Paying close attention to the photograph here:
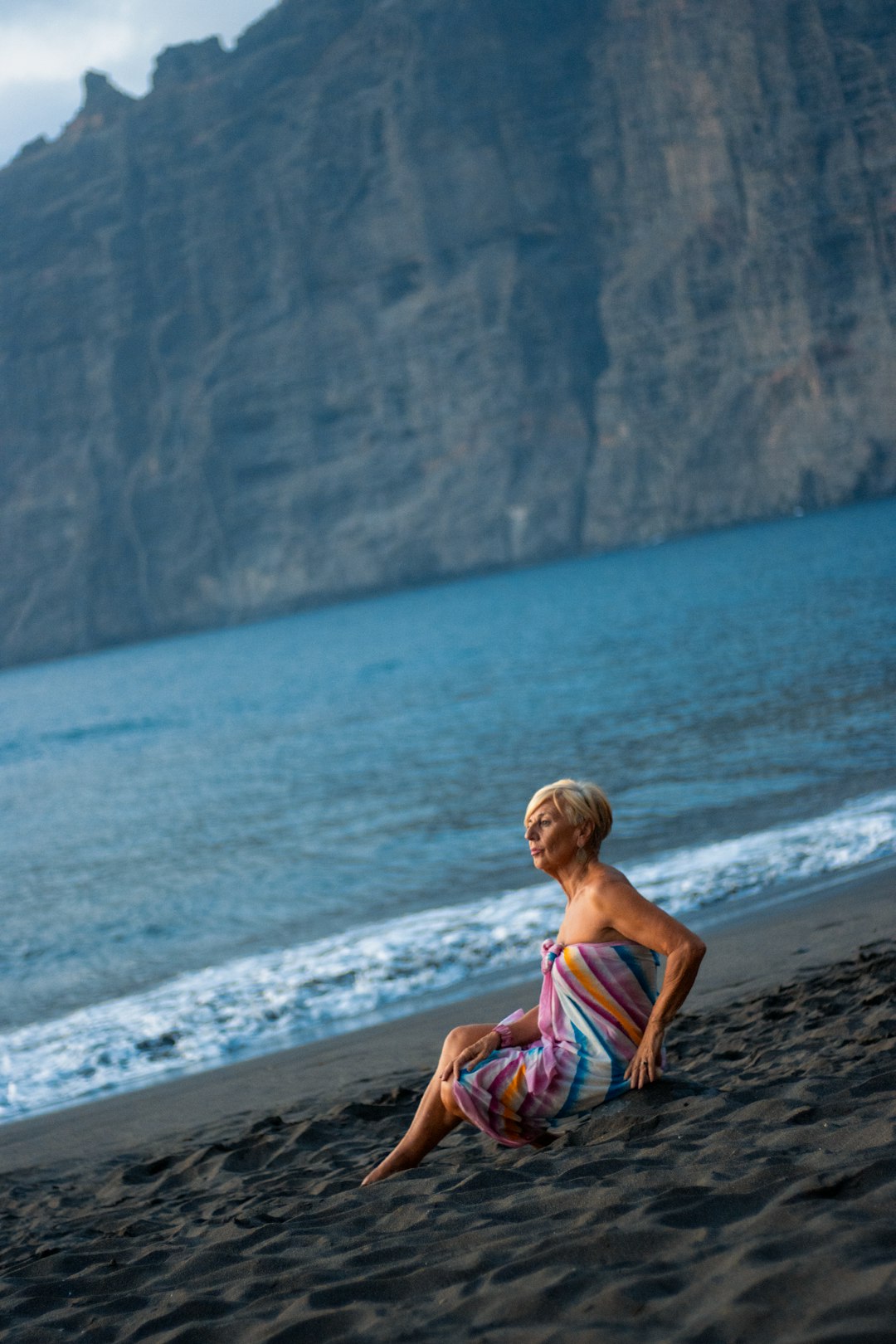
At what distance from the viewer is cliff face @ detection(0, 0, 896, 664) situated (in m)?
88.1

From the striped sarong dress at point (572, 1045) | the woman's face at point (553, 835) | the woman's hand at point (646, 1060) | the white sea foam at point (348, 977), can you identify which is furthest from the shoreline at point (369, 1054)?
the woman's face at point (553, 835)

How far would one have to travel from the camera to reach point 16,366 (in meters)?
113

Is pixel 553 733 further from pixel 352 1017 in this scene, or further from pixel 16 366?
pixel 16 366

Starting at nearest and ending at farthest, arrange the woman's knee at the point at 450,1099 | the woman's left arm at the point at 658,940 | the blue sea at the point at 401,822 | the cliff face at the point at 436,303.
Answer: the woman's left arm at the point at 658,940
the woman's knee at the point at 450,1099
the blue sea at the point at 401,822
the cliff face at the point at 436,303

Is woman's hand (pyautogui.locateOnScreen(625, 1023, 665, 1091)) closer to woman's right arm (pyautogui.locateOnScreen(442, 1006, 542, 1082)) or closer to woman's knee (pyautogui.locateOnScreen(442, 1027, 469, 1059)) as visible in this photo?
woman's right arm (pyautogui.locateOnScreen(442, 1006, 542, 1082))

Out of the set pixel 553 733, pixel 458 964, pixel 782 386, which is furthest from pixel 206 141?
pixel 458 964

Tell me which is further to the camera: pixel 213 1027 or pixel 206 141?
pixel 206 141

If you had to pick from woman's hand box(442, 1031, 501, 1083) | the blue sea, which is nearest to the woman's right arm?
woman's hand box(442, 1031, 501, 1083)

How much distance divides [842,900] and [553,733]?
12.0 m

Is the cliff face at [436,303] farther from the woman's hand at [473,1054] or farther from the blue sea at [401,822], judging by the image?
the woman's hand at [473,1054]

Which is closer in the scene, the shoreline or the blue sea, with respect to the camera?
the shoreline

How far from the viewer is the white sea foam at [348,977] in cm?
758

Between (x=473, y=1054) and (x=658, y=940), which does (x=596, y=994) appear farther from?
(x=473, y=1054)

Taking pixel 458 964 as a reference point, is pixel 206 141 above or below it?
above
